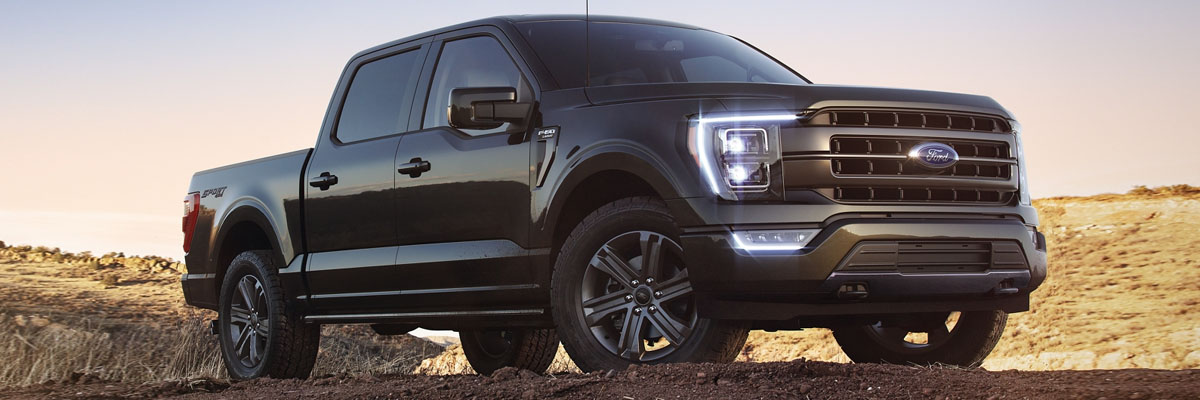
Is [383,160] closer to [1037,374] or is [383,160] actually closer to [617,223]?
[617,223]

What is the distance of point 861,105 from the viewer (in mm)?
5379

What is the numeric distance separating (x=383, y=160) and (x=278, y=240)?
1323 millimetres

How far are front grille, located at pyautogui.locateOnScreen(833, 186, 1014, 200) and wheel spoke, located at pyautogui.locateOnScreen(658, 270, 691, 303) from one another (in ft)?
2.34

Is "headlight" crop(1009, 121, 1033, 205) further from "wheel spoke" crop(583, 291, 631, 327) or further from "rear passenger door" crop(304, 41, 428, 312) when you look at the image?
"rear passenger door" crop(304, 41, 428, 312)

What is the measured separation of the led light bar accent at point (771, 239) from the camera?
16.9 feet

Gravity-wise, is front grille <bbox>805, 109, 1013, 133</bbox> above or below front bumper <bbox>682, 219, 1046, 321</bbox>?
above

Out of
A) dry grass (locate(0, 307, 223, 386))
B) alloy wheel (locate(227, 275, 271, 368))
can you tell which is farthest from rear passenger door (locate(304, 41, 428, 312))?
dry grass (locate(0, 307, 223, 386))

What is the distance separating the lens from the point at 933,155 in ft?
18.1

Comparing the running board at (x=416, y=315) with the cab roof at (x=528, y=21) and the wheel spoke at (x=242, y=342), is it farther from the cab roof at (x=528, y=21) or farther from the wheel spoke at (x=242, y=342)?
the cab roof at (x=528, y=21)

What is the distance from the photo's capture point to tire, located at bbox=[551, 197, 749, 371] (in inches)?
210

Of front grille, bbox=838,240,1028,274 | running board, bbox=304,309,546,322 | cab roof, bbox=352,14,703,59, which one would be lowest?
running board, bbox=304,309,546,322

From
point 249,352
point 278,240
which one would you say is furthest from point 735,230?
point 249,352

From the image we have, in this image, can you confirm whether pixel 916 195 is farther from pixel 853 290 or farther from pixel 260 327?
pixel 260 327

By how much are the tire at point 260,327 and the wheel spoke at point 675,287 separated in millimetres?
3441
